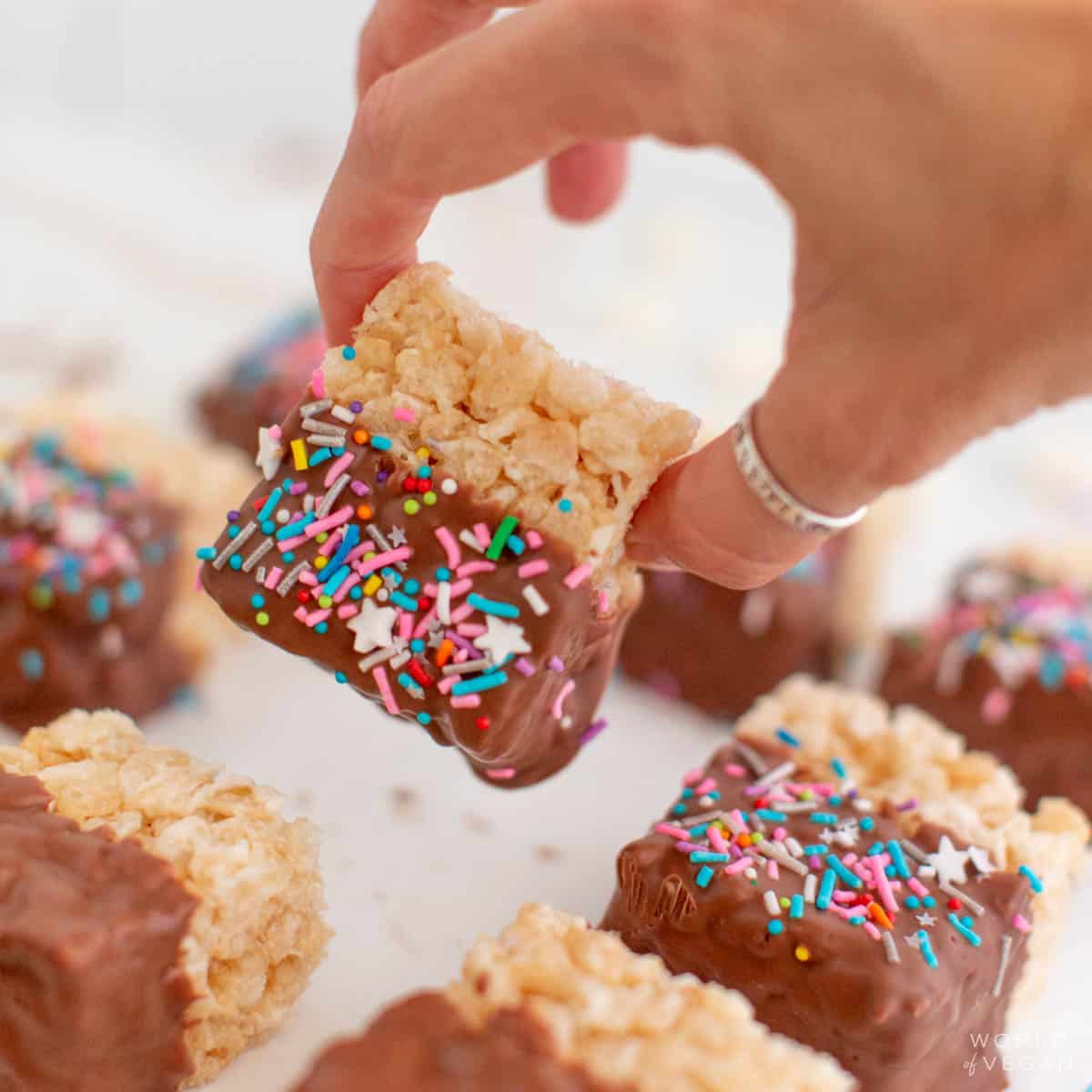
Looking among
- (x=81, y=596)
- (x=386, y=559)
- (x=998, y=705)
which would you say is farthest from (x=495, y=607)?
(x=998, y=705)

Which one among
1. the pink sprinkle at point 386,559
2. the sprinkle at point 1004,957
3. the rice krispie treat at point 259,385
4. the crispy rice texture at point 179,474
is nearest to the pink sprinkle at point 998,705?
the sprinkle at point 1004,957

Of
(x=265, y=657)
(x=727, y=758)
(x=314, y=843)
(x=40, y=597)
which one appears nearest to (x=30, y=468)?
(x=40, y=597)

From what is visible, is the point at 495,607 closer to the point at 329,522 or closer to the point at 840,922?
the point at 329,522

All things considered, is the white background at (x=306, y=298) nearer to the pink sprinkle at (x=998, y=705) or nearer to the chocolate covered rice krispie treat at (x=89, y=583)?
the chocolate covered rice krispie treat at (x=89, y=583)

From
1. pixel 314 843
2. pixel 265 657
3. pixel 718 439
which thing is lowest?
pixel 265 657

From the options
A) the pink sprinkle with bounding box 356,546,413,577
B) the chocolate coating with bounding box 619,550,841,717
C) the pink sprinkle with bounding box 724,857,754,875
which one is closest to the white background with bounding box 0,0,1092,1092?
the chocolate coating with bounding box 619,550,841,717

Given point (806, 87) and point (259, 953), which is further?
point (259, 953)

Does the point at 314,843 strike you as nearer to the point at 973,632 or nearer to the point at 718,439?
the point at 718,439
